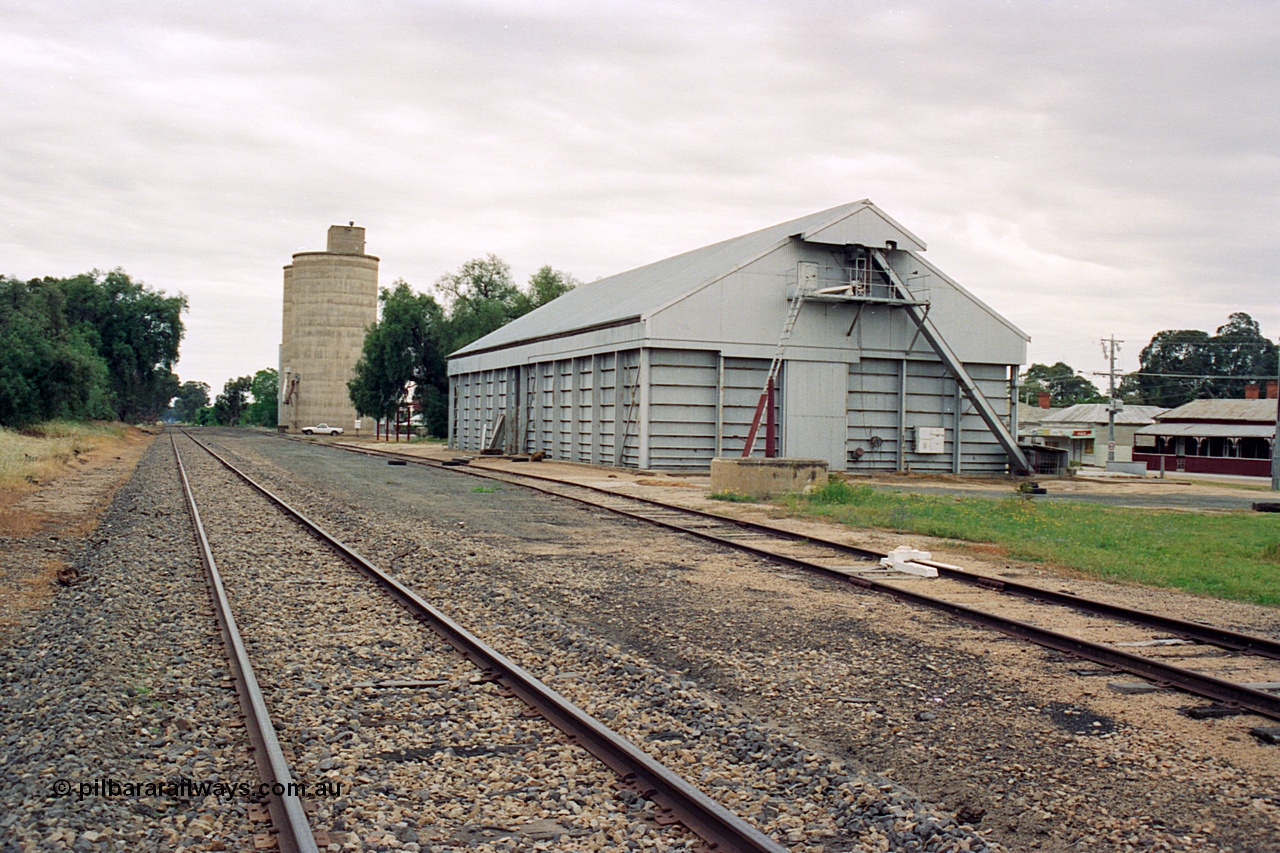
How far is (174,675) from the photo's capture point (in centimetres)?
693

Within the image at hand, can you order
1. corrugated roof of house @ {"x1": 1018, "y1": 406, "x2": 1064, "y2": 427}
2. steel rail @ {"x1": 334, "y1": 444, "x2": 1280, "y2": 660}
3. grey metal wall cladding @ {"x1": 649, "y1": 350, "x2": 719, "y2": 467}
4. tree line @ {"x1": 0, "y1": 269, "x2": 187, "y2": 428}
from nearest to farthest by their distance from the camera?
Answer: 1. steel rail @ {"x1": 334, "y1": 444, "x2": 1280, "y2": 660}
2. grey metal wall cladding @ {"x1": 649, "y1": 350, "x2": 719, "y2": 467}
3. tree line @ {"x1": 0, "y1": 269, "x2": 187, "y2": 428}
4. corrugated roof of house @ {"x1": 1018, "y1": 406, "x2": 1064, "y2": 427}

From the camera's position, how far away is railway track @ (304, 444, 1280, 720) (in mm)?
6895

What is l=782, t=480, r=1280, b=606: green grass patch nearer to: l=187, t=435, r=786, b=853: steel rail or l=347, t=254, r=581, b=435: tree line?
l=187, t=435, r=786, b=853: steel rail

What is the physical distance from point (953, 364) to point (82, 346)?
174ft

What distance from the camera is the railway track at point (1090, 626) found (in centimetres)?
689

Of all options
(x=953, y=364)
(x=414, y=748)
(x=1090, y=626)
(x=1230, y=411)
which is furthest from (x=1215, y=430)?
(x=414, y=748)

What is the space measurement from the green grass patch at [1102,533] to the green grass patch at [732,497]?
3.15 ft

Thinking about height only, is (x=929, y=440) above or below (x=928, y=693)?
above

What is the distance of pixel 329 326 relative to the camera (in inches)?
3686

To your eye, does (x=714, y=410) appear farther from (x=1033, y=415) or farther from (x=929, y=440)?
(x=1033, y=415)

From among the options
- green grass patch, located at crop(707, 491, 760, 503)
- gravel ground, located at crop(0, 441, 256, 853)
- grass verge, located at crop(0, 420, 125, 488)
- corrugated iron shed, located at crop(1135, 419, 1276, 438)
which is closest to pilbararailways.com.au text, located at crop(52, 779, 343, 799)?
gravel ground, located at crop(0, 441, 256, 853)

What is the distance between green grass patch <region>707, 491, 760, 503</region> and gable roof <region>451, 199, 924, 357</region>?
988 centimetres

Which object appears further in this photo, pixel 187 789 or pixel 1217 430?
pixel 1217 430

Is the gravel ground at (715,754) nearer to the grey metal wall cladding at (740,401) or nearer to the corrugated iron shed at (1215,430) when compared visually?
the grey metal wall cladding at (740,401)
